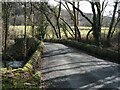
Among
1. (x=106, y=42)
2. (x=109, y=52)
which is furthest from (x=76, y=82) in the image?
(x=106, y=42)

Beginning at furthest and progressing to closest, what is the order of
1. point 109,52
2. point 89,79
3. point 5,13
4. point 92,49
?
point 92,49, point 109,52, point 5,13, point 89,79

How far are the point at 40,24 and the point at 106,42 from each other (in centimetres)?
2229

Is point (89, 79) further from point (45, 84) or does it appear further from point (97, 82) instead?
point (45, 84)

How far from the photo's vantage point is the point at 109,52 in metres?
24.8

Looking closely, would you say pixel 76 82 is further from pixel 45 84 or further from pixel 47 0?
pixel 47 0

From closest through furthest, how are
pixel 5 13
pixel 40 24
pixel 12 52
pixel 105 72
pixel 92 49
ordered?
pixel 105 72, pixel 5 13, pixel 92 49, pixel 12 52, pixel 40 24

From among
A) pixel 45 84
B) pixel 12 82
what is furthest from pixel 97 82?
pixel 12 82

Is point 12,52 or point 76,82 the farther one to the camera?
point 12,52

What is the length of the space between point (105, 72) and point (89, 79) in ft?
9.00

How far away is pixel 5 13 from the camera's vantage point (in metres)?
20.9

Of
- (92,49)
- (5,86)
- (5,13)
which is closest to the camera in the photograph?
(5,86)

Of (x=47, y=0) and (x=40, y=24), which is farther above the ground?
(x=47, y=0)

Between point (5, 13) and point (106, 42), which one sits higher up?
point (5, 13)

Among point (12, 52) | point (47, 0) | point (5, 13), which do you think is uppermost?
point (47, 0)
